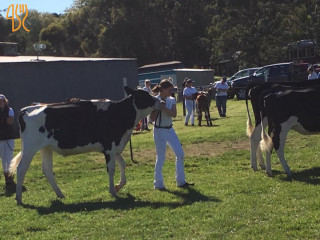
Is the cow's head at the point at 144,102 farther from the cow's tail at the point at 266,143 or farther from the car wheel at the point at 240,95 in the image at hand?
the car wheel at the point at 240,95

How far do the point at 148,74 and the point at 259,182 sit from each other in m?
43.3

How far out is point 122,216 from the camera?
8242 mm

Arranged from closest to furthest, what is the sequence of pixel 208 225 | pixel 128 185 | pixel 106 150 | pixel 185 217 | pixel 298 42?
pixel 208 225 → pixel 185 217 → pixel 106 150 → pixel 128 185 → pixel 298 42

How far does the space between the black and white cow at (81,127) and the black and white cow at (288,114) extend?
2456 millimetres

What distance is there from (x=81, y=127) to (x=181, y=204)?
241 cm

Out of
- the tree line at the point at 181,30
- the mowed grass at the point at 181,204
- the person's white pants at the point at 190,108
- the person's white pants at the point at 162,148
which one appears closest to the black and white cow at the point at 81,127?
the person's white pants at the point at 162,148

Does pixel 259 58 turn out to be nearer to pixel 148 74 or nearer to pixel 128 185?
pixel 148 74

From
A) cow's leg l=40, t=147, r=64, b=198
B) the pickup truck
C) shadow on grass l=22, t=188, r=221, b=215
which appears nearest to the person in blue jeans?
the pickup truck

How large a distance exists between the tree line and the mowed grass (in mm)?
42264

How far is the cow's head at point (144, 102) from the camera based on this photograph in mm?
10123

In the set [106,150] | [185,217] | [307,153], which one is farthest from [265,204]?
[307,153]

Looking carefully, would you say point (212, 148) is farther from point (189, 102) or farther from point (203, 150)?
point (189, 102)

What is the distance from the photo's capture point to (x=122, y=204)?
30.0ft

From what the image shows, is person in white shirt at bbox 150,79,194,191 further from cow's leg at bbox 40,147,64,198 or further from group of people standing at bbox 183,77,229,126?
group of people standing at bbox 183,77,229,126
